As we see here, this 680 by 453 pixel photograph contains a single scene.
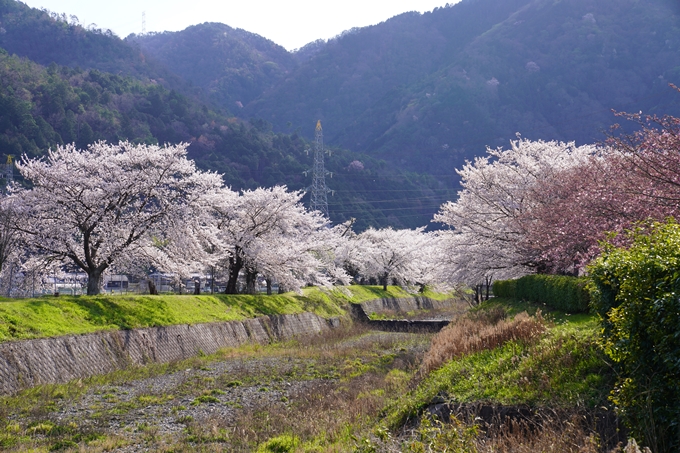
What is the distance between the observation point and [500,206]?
28859 millimetres

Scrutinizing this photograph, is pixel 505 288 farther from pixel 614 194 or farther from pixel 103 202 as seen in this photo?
pixel 103 202

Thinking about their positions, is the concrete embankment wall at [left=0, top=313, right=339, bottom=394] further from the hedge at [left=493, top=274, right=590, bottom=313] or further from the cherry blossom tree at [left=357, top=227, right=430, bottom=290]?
the cherry blossom tree at [left=357, top=227, right=430, bottom=290]

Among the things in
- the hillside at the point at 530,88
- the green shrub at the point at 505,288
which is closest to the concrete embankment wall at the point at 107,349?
the green shrub at the point at 505,288

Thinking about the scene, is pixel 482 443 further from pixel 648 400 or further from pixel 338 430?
pixel 338 430

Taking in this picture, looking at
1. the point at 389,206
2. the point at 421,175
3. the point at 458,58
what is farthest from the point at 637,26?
the point at 389,206

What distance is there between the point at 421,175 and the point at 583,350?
123625 mm

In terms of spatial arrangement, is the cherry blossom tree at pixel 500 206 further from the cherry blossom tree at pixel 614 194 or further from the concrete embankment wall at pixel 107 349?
the concrete embankment wall at pixel 107 349

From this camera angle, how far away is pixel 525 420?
8.08m

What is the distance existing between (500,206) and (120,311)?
19.1 meters

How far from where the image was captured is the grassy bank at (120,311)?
1599cm

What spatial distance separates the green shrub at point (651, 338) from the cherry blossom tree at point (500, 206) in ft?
66.5

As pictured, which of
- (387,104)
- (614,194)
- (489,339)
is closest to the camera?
(489,339)

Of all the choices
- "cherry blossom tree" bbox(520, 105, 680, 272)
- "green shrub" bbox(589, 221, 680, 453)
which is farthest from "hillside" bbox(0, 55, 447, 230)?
"green shrub" bbox(589, 221, 680, 453)

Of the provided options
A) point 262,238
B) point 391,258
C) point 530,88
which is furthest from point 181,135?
point 530,88
